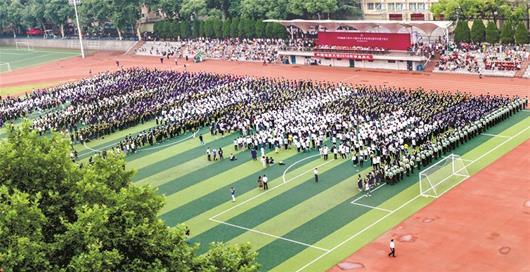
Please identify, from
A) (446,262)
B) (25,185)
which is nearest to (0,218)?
(25,185)

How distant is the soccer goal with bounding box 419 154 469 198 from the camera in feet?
139

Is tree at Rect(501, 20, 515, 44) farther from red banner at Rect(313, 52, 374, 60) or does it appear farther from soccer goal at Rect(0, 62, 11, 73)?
soccer goal at Rect(0, 62, 11, 73)

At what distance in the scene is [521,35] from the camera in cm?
7788

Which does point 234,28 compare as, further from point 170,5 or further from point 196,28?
point 170,5

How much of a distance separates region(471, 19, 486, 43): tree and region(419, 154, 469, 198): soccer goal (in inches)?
1601

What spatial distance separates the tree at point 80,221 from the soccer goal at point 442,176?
786 inches

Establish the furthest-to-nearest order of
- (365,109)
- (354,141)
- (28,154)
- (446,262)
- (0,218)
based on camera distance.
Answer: (365,109), (354,141), (446,262), (28,154), (0,218)

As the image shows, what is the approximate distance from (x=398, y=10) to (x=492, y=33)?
22.6 meters

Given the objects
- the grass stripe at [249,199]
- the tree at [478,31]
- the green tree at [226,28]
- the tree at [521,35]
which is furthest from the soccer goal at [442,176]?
the green tree at [226,28]

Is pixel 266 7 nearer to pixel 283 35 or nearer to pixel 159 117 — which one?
pixel 283 35

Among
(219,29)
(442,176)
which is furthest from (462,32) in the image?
(442,176)

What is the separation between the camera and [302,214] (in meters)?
40.5

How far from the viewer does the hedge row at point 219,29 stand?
103375 mm

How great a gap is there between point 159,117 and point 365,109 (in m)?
20.1
